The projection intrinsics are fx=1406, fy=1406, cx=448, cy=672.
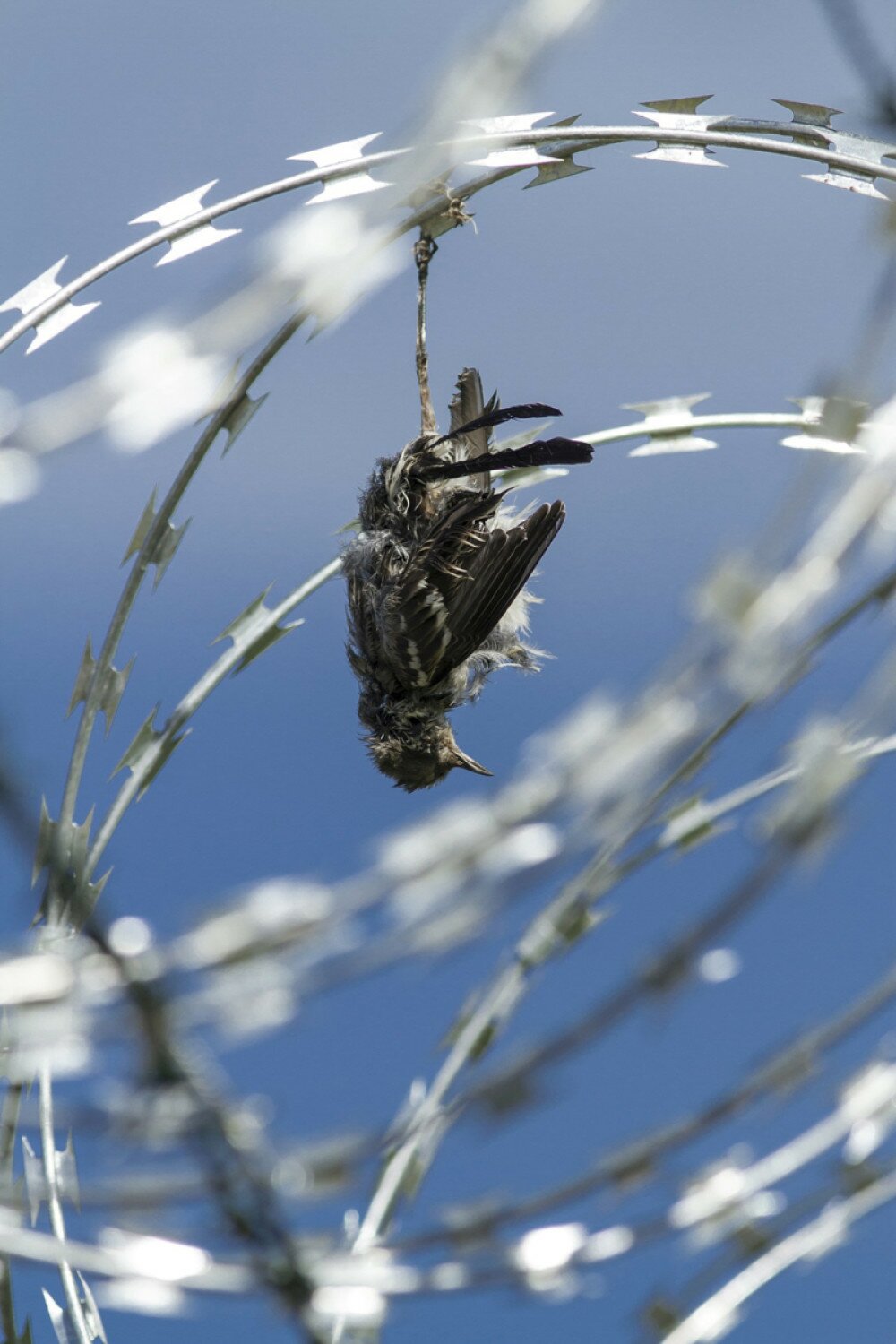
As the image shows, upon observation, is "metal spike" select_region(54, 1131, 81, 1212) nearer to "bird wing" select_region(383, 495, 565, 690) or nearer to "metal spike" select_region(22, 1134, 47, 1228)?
"metal spike" select_region(22, 1134, 47, 1228)

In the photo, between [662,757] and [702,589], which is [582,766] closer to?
[662,757]

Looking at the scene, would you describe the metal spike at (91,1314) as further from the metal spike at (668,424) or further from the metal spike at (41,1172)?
the metal spike at (668,424)

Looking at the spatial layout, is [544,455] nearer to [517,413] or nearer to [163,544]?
[517,413]

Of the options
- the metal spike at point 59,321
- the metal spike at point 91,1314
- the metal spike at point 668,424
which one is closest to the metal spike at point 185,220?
the metal spike at point 59,321

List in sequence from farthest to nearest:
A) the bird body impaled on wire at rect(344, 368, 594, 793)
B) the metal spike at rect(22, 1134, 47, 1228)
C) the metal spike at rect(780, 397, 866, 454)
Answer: the bird body impaled on wire at rect(344, 368, 594, 793) → the metal spike at rect(22, 1134, 47, 1228) → the metal spike at rect(780, 397, 866, 454)

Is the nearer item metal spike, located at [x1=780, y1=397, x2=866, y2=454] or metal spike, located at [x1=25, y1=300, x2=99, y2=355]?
metal spike, located at [x1=780, y1=397, x2=866, y2=454]

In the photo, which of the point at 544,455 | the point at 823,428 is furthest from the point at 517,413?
Result: the point at 823,428

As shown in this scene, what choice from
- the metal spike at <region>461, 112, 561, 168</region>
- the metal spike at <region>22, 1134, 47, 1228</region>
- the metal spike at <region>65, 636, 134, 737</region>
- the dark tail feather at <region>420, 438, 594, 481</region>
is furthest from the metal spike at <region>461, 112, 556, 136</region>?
the metal spike at <region>22, 1134, 47, 1228</region>
